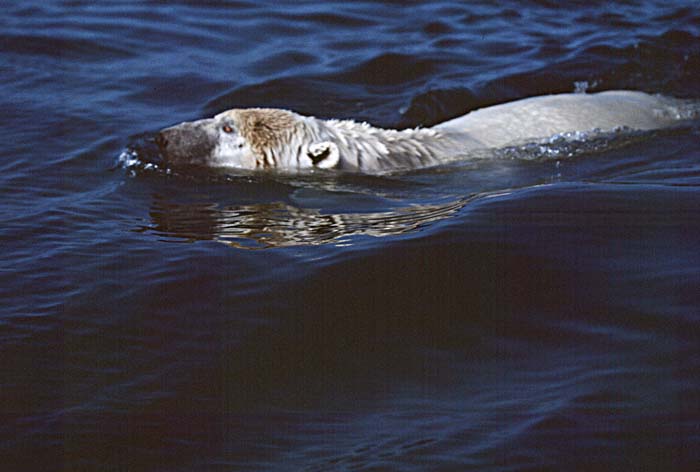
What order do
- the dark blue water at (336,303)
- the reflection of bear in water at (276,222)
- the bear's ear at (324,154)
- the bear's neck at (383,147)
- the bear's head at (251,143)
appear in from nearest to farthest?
the dark blue water at (336,303)
the reflection of bear in water at (276,222)
the bear's ear at (324,154)
the bear's head at (251,143)
the bear's neck at (383,147)

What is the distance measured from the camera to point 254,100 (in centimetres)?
1060

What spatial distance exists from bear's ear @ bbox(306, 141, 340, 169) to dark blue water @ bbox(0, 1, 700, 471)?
0.13m

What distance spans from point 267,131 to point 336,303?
3039 millimetres

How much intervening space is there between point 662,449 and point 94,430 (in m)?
2.37

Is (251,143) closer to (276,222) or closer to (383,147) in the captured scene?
(383,147)

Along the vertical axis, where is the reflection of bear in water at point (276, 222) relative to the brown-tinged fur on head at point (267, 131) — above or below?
below

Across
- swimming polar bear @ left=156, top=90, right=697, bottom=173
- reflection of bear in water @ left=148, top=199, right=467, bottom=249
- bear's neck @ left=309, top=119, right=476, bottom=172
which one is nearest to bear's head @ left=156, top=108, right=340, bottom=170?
swimming polar bear @ left=156, top=90, right=697, bottom=173

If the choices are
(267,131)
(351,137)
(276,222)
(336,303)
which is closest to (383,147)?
(351,137)

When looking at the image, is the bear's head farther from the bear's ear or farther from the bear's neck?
the bear's neck

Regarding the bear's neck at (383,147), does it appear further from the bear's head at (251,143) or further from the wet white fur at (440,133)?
the bear's head at (251,143)

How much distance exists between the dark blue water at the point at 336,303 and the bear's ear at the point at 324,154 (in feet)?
0.44

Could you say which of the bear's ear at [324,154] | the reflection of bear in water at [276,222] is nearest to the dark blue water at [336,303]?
the reflection of bear in water at [276,222]

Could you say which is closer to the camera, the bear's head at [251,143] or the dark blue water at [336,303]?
the dark blue water at [336,303]

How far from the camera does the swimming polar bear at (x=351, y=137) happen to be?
8352 mm
